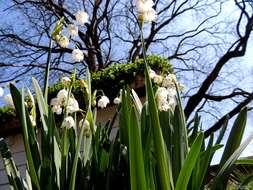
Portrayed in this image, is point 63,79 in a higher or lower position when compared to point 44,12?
lower

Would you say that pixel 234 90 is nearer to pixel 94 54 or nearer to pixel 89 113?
pixel 94 54

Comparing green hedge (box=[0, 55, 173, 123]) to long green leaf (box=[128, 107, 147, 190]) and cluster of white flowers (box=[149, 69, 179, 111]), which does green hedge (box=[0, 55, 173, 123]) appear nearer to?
cluster of white flowers (box=[149, 69, 179, 111])

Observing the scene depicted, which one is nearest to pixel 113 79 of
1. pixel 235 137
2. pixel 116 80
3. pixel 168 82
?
pixel 116 80

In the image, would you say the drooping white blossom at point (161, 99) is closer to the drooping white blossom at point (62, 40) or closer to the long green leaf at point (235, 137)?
the long green leaf at point (235, 137)

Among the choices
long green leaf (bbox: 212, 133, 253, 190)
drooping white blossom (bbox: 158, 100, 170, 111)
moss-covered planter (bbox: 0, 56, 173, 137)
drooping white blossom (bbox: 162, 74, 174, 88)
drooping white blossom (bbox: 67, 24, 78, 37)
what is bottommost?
long green leaf (bbox: 212, 133, 253, 190)

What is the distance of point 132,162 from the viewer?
4.05 ft

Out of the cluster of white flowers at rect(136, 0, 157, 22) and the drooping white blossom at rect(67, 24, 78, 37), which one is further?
the drooping white blossom at rect(67, 24, 78, 37)

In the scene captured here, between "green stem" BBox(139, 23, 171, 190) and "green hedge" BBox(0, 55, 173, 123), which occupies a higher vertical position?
"green hedge" BBox(0, 55, 173, 123)

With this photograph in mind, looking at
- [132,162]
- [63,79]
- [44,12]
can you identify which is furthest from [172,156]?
[44,12]

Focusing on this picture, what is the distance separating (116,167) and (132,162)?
1.16 ft

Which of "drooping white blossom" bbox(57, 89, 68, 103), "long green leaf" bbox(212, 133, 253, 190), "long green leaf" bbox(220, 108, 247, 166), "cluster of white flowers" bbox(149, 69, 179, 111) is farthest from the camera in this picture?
"drooping white blossom" bbox(57, 89, 68, 103)

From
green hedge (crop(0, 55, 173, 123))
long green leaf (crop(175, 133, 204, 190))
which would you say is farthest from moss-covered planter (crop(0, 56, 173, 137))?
long green leaf (crop(175, 133, 204, 190))

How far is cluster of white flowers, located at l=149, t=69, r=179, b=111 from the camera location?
1.62m

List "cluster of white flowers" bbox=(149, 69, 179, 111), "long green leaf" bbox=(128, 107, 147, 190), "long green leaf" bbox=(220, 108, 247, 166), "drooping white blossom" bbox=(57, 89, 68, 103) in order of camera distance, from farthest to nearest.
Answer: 1. "drooping white blossom" bbox=(57, 89, 68, 103)
2. "cluster of white flowers" bbox=(149, 69, 179, 111)
3. "long green leaf" bbox=(220, 108, 247, 166)
4. "long green leaf" bbox=(128, 107, 147, 190)
